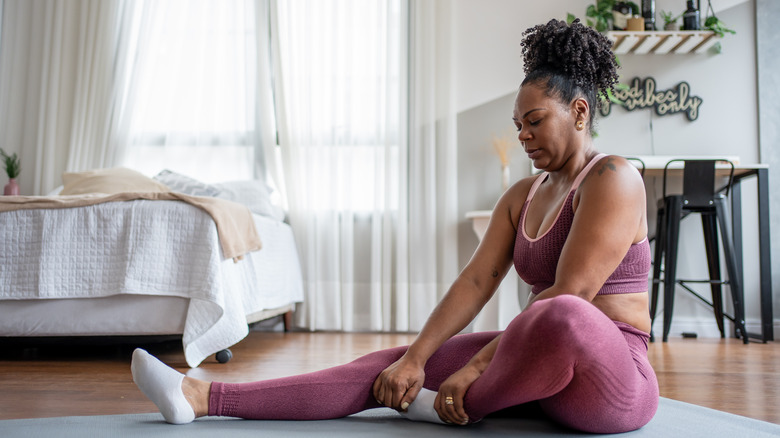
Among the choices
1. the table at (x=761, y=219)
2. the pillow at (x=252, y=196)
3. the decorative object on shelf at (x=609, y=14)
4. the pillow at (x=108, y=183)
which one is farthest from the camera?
A: the decorative object on shelf at (x=609, y=14)

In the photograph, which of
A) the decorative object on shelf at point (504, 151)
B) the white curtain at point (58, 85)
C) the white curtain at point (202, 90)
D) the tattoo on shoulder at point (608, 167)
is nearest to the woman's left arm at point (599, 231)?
the tattoo on shoulder at point (608, 167)

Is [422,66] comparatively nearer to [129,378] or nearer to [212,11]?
[212,11]

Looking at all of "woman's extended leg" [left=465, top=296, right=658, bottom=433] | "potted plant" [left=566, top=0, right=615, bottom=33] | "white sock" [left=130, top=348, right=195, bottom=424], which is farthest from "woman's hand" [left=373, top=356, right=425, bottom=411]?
"potted plant" [left=566, top=0, right=615, bottom=33]

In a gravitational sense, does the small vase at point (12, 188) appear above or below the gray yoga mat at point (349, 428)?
above

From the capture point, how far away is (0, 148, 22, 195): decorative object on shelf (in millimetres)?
3873

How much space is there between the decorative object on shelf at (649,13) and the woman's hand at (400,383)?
10.5 feet

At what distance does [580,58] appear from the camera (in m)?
1.28

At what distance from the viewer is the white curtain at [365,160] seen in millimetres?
3934

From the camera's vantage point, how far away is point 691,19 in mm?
3730

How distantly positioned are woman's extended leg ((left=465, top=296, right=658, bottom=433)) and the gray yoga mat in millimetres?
87

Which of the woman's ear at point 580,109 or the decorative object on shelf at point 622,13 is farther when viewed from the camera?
the decorative object on shelf at point 622,13

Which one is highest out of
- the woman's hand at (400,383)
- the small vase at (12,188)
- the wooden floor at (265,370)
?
the small vase at (12,188)

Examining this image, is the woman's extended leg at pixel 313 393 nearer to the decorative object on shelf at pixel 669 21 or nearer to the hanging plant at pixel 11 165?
the decorative object on shelf at pixel 669 21

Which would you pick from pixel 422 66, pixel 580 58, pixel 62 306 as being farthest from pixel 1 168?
pixel 580 58
